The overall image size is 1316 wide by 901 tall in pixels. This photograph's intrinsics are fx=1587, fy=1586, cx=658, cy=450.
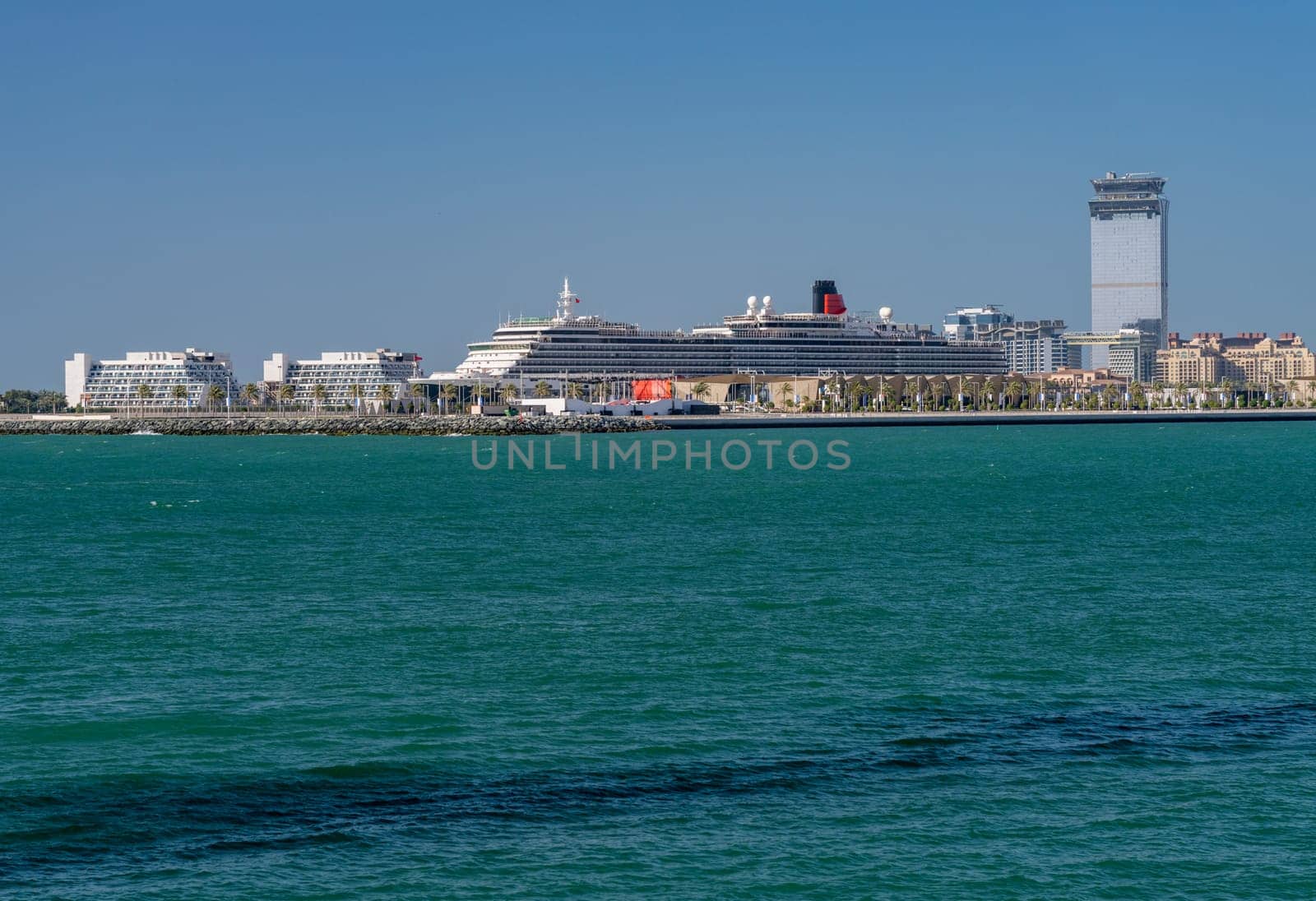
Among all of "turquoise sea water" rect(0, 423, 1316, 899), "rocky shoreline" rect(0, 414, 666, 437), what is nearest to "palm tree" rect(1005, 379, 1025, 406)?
"rocky shoreline" rect(0, 414, 666, 437)

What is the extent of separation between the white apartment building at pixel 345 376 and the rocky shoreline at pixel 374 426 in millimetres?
41853

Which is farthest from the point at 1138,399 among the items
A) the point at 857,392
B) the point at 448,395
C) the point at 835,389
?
the point at 448,395

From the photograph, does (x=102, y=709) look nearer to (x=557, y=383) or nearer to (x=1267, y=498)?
(x=1267, y=498)

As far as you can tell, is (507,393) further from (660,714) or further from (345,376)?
(660,714)

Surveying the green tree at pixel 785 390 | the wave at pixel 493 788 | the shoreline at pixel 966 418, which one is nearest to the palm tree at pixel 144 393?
the green tree at pixel 785 390

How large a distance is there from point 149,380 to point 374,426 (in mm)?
75618

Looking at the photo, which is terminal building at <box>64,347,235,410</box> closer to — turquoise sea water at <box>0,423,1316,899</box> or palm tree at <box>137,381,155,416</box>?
palm tree at <box>137,381,155,416</box>

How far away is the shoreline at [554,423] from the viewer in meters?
107

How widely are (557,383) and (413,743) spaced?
410ft

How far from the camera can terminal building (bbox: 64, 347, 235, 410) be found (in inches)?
6781

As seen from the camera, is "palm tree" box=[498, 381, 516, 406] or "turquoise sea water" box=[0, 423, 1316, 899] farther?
"palm tree" box=[498, 381, 516, 406]

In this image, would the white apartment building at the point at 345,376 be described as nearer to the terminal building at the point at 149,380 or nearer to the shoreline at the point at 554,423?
the terminal building at the point at 149,380

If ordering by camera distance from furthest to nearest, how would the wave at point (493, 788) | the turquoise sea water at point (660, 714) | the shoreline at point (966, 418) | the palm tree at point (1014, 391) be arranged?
the palm tree at point (1014, 391), the shoreline at point (966, 418), the wave at point (493, 788), the turquoise sea water at point (660, 714)

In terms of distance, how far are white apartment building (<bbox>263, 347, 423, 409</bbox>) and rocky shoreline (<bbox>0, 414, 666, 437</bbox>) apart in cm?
4185
